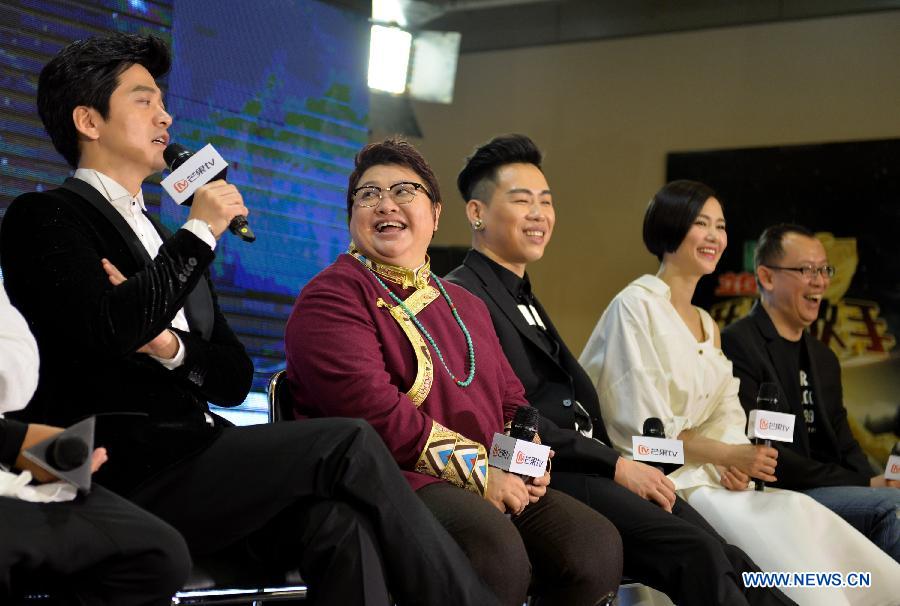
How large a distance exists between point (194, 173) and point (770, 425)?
193cm

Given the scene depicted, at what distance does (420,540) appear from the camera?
1.94 meters

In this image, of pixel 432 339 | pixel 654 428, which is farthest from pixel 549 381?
pixel 432 339

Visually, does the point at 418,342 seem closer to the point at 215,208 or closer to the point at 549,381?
the point at 215,208

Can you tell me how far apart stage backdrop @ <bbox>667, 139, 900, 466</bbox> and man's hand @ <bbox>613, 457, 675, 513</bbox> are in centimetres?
306

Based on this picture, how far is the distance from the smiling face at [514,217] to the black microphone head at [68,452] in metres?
1.85

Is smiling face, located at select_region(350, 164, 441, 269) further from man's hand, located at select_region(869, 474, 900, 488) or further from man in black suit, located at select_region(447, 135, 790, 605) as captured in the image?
man's hand, located at select_region(869, 474, 900, 488)

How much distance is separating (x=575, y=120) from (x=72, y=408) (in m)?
4.95

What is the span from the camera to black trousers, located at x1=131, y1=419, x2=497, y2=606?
1.93 meters

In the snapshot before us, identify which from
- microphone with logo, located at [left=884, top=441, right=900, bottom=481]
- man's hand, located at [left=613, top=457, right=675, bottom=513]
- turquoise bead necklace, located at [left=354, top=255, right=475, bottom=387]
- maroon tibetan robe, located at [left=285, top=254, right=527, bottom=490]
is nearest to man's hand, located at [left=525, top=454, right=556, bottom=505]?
maroon tibetan robe, located at [left=285, top=254, right=527, bottom=490]

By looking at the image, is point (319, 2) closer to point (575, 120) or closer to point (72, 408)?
point (72, 408)

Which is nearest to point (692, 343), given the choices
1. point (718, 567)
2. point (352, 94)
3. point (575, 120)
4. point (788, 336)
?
point (788, 336)

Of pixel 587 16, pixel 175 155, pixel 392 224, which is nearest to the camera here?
pixel 175 155

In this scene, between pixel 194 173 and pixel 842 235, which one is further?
pixel 842 235

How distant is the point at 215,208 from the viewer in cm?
218
